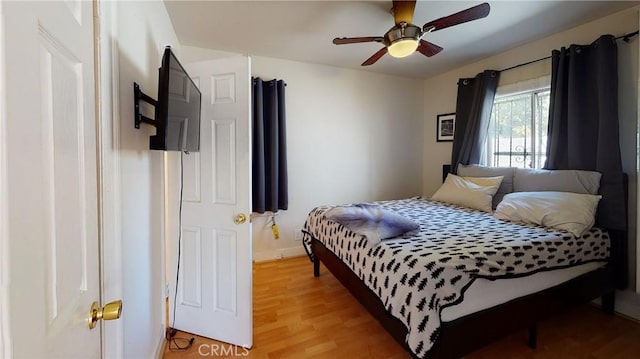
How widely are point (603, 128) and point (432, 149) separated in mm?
1971

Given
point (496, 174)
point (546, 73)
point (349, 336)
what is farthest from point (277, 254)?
point (546, 73)

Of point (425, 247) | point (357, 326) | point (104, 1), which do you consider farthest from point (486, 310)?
point (104, 1)

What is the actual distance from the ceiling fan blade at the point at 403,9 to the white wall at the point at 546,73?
5.69 ft

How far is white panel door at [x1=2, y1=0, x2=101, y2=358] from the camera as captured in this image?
0.39m

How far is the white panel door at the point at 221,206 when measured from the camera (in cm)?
178

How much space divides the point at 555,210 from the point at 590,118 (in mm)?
933

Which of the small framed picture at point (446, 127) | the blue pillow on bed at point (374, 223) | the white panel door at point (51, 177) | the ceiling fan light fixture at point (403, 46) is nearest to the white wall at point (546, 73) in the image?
the small framed picture at point (446, 127)

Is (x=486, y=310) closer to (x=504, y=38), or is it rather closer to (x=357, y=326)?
(x=357, y=326)

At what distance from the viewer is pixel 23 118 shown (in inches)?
16.1

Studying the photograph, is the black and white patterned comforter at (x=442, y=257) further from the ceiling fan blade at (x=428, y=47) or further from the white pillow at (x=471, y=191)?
the ceiling fan blade at (x=428, y=47)

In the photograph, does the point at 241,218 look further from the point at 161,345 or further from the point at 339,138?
the point at 339,138

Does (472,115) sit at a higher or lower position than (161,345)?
higher

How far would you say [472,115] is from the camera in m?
3.30

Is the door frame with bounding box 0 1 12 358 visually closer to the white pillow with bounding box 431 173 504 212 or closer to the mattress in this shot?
the mattress
